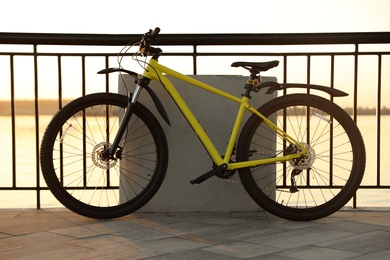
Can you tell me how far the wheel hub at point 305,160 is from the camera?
170 inches

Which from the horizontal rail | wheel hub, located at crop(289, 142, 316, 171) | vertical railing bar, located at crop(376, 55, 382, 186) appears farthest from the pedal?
vertical railing bar, located at crop(376, 55, 382, 186)

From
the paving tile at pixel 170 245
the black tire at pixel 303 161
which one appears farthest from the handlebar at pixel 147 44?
the paving tile at pixel 170 245

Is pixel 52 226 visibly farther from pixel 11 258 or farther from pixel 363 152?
pixel 363 152

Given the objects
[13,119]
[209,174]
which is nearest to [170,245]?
[209,174]

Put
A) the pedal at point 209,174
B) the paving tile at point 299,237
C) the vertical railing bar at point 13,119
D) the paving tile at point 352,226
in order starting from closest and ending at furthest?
the paving tile at point 299,237 < the paving tile at point 352,226 < the pedal at point 209,174 < the vertical railing bar at point 13,119

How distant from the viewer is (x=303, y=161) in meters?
4.33

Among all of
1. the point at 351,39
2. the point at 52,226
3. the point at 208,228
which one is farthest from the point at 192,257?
the point at 351,39

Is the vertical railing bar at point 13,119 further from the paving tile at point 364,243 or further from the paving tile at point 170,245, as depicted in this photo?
the paving tile at point 364,243


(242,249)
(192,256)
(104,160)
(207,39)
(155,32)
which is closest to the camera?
(192,256)

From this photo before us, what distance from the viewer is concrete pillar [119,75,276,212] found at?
4.54 m

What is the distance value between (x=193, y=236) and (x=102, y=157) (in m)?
0.84

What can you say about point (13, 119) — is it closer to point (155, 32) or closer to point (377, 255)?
point (155, 32)

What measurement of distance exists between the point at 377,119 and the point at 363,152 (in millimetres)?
869

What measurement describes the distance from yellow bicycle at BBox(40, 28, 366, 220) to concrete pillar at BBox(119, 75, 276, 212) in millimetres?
92
